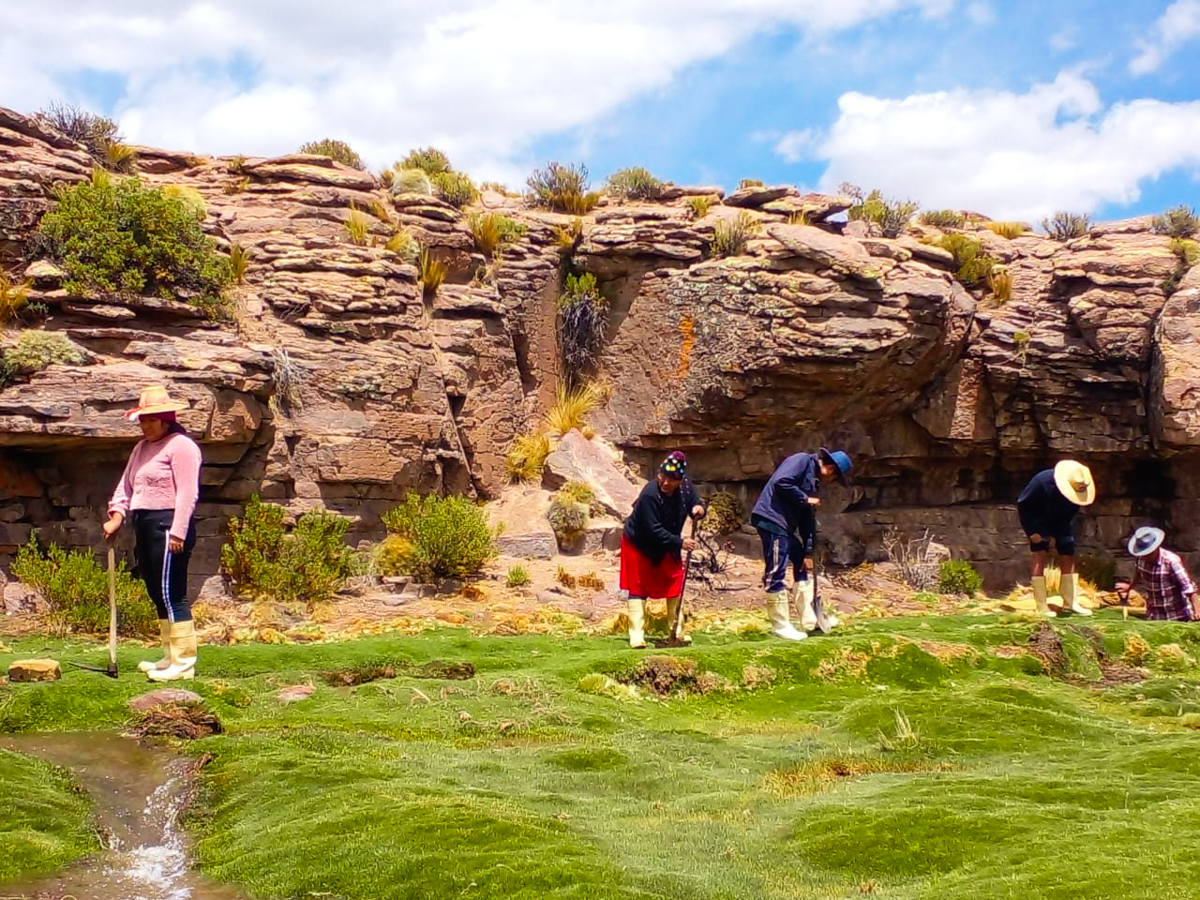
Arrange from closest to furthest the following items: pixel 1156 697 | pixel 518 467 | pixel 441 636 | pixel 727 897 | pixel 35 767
Result: pixel 727 897
pixel 35 767
pixel 1156 697
pixel 441 636
pixel 518 467

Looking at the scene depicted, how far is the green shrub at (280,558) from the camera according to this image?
1631 centimetres

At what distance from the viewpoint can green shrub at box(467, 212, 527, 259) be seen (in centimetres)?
Answer: 2214

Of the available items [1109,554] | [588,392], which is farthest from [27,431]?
[1109,554]

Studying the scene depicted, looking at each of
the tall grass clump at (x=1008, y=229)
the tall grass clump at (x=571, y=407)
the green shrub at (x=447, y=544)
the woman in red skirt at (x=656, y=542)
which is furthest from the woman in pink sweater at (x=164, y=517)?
the tall grass clump at (x=1008, y=229)

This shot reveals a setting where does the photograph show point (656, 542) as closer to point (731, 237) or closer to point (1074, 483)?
point (1074, 483)

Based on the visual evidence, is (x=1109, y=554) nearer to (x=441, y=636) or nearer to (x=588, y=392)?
(x=588, y=392)

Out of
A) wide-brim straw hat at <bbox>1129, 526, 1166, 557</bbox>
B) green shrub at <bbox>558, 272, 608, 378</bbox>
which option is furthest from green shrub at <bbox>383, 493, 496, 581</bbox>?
wide-brim straw hat at <bbox>1129, 526, 1166, 557</bbox>

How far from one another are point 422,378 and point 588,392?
4.11 metres

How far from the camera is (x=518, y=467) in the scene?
2134cm

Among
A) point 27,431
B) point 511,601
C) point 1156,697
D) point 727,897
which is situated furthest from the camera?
point 511,601

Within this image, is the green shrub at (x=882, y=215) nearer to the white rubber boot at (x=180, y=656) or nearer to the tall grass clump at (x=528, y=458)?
the tall grass clump at (x=528, y=458)

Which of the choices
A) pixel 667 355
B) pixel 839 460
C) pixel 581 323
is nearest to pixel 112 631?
pixel 839 460

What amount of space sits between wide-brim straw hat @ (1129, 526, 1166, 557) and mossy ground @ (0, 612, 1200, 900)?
7.90 ft

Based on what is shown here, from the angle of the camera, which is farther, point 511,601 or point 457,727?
point 511,601
